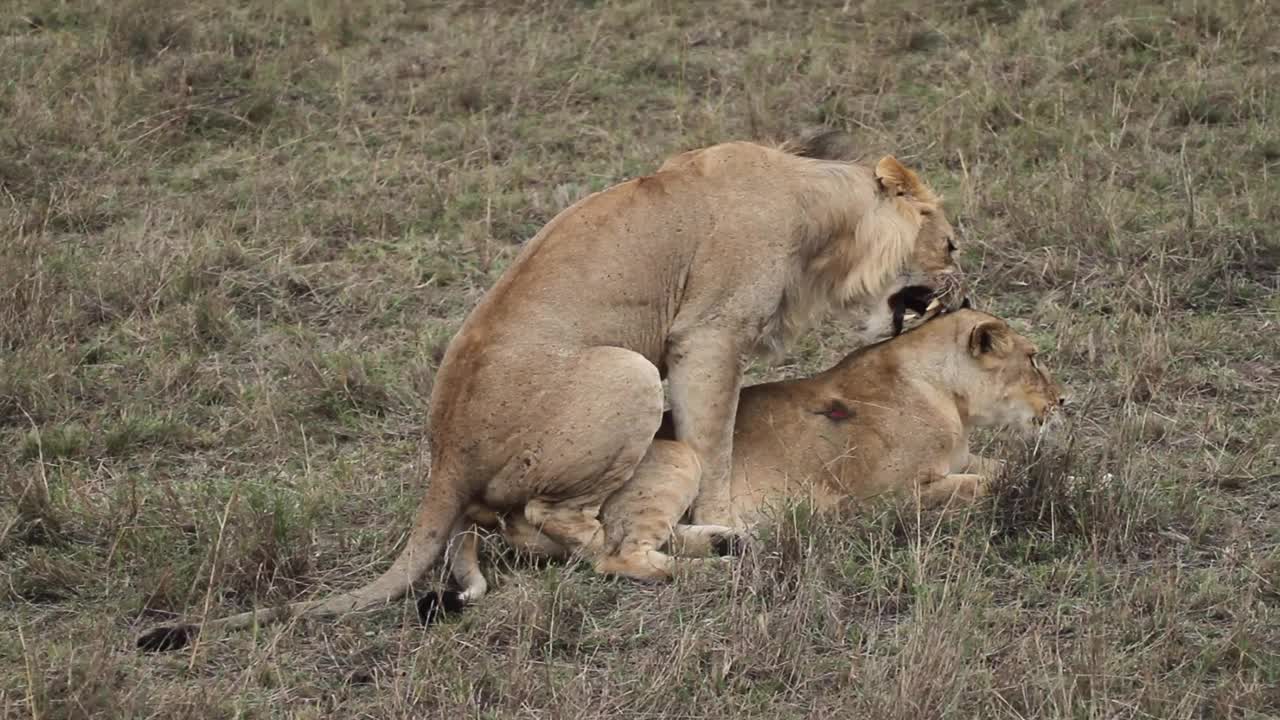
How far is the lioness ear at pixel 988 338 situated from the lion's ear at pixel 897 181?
475mm

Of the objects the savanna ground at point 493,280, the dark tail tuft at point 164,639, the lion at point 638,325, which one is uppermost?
the lion at point 638,325

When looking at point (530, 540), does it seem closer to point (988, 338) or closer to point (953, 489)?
point (953, 489)

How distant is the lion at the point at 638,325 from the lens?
5094 millimetres

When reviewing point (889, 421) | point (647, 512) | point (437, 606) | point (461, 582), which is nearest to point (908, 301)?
point (889, 421)

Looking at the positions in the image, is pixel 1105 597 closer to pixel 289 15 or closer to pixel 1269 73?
pixel 1269 73

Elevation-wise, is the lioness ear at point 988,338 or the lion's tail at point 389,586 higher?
the lioness ear at point 988,338

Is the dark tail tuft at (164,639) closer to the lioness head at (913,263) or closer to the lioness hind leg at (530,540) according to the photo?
the lioness hind leg at (530,540)

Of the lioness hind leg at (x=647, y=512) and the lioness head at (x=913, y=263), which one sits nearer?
the lioness hind leg at (x=647, y=512)

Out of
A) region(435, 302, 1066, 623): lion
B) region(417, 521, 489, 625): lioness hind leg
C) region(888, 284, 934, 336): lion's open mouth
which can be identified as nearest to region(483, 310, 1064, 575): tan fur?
region(435, 302, 1066, 623): lion

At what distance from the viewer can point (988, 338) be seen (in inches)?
229

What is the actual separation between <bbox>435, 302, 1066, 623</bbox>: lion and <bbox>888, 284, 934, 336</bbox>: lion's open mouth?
7cm

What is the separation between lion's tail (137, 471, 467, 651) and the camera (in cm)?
464

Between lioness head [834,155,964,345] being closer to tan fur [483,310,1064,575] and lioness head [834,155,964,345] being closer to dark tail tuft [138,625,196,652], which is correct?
tan fur [483,310,1064,575]

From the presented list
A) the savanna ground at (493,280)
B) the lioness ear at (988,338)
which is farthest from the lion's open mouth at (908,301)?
the savanna ground at (493,280)
